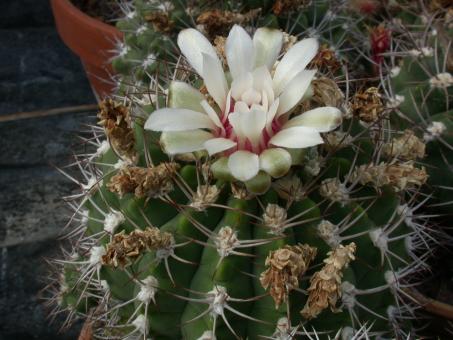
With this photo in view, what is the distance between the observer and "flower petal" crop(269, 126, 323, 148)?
2.10 ft

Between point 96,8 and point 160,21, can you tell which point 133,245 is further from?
point 96,8

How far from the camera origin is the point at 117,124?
73 centimetres

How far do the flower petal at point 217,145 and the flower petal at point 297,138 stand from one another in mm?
45

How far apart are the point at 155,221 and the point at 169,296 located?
8cm

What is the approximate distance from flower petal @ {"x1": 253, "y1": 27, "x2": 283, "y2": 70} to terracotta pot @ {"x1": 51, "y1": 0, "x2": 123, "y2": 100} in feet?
2.90

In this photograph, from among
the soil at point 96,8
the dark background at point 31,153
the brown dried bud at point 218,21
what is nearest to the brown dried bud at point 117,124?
the brown dried bud at point 218,21

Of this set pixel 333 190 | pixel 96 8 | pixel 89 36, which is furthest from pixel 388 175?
pixel 96 8

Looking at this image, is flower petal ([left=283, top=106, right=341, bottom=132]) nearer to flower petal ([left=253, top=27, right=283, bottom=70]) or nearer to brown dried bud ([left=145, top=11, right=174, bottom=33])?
flower petal ([left=253, top=27, right=283, bottom=70])

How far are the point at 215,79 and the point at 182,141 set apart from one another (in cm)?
7

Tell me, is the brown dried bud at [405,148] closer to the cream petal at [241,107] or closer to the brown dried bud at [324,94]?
the brown dried bud at [324,94]

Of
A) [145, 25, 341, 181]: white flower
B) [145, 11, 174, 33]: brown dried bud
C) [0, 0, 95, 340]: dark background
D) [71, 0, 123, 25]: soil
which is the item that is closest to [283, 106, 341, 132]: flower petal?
[145, 25, 341, 181]: white flower

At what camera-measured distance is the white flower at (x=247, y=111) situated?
0.64m

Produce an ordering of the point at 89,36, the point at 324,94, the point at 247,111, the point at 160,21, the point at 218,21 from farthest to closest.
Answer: the point at 89,36 < the point at 160,21 < the point at 218,21 < the point at 324,94 < the point at 247,111

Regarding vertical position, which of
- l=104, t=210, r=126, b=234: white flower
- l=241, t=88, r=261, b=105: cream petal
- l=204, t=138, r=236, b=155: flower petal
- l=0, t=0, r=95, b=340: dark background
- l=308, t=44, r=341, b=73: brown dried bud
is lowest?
l=0, t=0, r=95, b=340: dark background
